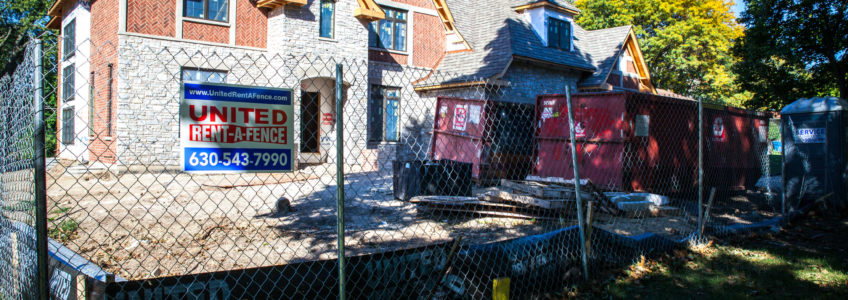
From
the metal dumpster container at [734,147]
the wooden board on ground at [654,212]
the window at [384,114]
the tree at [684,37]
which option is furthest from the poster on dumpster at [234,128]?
the tree at [684,37]

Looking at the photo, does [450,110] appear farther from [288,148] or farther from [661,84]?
[661,84]

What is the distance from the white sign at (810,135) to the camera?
329 inches

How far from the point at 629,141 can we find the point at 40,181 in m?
9.75

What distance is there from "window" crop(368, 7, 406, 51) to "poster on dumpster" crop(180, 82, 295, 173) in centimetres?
1619

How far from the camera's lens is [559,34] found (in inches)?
843

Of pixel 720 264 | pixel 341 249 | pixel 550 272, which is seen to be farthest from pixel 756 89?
pixel 341 249

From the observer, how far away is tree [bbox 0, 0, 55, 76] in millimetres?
29219

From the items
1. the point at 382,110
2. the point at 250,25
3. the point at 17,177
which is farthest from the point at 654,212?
the point at 250,25

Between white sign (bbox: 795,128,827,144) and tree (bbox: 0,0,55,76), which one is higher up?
tree (bbox: 0,0,55,76)

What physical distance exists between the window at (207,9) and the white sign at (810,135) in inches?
596

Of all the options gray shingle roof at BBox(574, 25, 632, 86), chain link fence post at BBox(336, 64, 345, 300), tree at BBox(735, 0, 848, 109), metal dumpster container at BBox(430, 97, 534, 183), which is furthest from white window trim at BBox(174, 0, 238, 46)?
tree at BBox(735, 0, 848, 109)

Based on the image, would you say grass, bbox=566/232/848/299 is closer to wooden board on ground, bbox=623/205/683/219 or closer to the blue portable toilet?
wooden board on ground, bbox=623/205/683/219

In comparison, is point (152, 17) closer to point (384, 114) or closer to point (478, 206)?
point (384, 114)

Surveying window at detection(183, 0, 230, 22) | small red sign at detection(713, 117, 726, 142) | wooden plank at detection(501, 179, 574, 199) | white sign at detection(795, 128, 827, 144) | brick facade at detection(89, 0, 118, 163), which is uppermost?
window at detection(183, 0, 230, 22)
